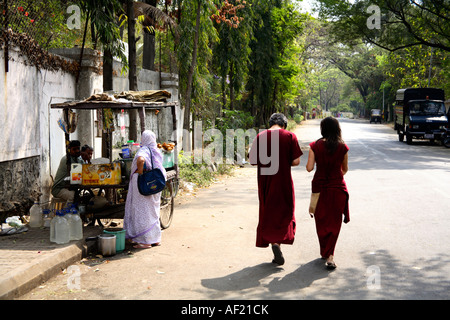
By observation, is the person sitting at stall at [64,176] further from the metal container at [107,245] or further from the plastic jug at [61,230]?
the metal container at [107,245]

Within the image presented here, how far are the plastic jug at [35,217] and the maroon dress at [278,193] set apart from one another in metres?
3.56

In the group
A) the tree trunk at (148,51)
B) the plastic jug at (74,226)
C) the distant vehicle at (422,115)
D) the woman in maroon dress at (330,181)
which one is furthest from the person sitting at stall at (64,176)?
the distant vehicle at (422,115)

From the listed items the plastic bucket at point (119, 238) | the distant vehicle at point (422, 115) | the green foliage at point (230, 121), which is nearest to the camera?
the plastic bucket at point (119, 238)

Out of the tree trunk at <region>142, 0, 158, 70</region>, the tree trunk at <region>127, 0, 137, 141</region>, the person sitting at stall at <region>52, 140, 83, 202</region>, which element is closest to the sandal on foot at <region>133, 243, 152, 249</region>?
the person sitting at stall at <region>52, 140, 83, 202</region>

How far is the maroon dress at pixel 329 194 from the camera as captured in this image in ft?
19.9

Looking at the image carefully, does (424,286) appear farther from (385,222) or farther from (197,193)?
(197,193)

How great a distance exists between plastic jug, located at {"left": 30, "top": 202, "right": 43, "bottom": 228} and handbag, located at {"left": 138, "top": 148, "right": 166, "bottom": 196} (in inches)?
71.0

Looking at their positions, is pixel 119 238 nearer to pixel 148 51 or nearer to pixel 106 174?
pixel 106 174

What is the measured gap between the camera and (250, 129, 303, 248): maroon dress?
616 centimetres

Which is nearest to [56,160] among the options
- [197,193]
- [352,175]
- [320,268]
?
[197,193]

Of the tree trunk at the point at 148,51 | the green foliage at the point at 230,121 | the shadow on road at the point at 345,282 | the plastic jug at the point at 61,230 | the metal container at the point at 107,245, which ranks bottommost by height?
the shadow on road at the point at 345,282

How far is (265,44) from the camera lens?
1021 inches

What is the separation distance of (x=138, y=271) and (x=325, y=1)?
2520 cm
